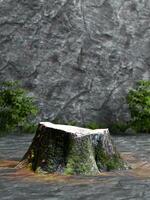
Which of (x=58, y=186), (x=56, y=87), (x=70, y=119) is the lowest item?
(x=58, y=186)

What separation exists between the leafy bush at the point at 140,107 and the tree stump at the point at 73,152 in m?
7.23

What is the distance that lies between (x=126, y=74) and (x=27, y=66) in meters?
3.21

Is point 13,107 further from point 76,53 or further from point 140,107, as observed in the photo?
point 140,107

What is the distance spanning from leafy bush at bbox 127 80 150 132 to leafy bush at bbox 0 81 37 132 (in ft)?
9.70

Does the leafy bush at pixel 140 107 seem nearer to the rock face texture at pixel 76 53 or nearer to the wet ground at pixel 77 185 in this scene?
the rock face texture at pixel 76 53

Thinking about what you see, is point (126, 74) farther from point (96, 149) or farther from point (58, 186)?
point (58, 186)

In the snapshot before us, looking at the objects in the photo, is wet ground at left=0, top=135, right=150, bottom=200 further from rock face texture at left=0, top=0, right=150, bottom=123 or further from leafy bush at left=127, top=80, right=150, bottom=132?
rock face texture at left=0, top=0, right=150, bottom=123

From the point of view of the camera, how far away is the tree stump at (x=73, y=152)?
751 centimetres

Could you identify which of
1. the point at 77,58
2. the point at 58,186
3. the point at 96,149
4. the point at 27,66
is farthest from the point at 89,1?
the point at 58,186

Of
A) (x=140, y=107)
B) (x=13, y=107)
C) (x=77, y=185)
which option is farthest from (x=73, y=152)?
(x=140, y=107)

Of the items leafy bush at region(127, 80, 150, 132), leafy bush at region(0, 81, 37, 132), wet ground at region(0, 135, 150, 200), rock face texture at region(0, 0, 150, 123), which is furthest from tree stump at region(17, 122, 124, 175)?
rock face texture at region(0, 0, 150, 123)

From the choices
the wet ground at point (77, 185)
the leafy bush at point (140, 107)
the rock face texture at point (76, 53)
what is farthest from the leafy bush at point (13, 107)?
the wet ground at point (77, 185)

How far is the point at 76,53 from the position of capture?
619 inches

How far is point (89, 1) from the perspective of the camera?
16.1m
